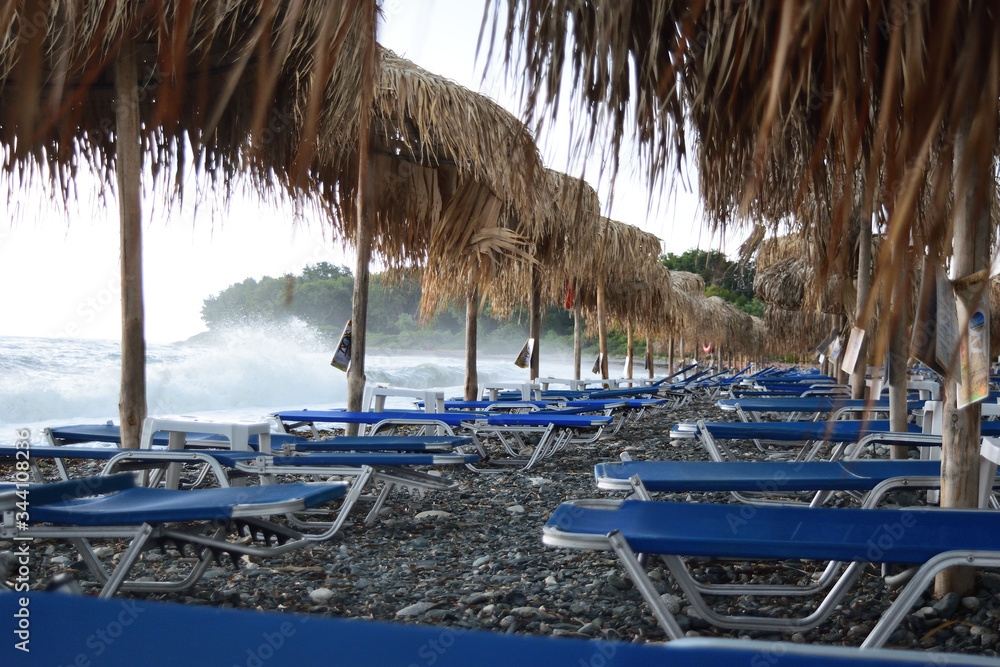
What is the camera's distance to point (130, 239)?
13.8 ft

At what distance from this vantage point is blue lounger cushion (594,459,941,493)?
8.49ft

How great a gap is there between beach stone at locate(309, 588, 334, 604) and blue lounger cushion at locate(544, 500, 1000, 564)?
3.28ft

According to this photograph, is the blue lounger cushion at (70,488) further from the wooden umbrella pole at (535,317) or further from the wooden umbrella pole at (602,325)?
the wooden umbrella pole at (602,325)

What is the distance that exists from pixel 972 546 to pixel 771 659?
110 centimetres

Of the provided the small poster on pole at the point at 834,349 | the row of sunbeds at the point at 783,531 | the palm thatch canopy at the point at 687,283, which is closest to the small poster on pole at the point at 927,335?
the row of sunbeds at the point at 783,531

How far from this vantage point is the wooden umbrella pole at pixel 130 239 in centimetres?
414

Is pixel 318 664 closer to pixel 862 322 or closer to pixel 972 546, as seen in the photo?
pixel 862 322

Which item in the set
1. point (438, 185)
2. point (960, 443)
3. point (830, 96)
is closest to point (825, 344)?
point (438, 185)

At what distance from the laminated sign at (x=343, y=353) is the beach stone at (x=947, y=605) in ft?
13.5

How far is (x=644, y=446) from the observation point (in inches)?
270

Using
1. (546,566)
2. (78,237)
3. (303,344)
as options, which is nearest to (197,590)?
(546,566)

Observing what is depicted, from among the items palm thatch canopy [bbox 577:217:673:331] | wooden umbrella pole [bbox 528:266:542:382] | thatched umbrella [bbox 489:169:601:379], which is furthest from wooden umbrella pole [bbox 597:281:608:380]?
wooden umbrella pole [bbox 528:266:542:382]

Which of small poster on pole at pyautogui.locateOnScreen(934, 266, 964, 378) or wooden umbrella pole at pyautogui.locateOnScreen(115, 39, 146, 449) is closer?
small poster on pole at pyautogui.locateOnScreen(934, 266, 964, 378)

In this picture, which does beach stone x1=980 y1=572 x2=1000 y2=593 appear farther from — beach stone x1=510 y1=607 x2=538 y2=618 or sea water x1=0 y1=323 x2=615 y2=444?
sea water x1=0 y1=323 x2=615 y2=444
